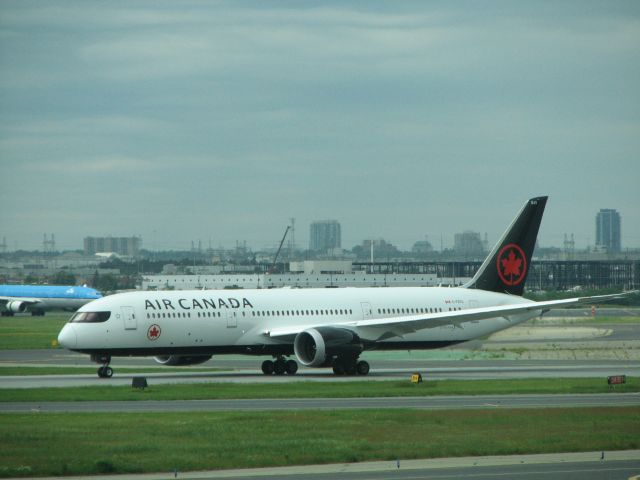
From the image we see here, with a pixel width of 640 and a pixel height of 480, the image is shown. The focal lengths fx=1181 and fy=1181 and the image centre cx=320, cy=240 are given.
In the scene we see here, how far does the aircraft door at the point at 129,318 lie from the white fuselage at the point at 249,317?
52 millimetres

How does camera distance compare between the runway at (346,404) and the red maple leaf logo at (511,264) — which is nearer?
the runway at (346,404)

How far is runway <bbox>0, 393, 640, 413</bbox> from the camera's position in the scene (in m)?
44.2

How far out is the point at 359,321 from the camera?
67.4 m

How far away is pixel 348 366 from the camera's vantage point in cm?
6469

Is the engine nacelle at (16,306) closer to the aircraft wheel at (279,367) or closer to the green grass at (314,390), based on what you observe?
the aircraft wheel at (279,367)

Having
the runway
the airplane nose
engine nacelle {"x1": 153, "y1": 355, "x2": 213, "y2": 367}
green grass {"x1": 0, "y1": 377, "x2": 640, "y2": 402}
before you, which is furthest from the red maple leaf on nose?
the airplane nose

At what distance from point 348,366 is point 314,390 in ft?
38.7

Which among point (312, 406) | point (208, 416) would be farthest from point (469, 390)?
point (208, 416)

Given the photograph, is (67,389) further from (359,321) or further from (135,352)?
(359,321)

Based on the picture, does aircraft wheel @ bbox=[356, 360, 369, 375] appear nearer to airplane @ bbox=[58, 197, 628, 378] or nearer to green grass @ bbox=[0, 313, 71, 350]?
airplane @ bbox=[58, 197, 628, 378]

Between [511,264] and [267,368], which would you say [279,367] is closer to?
[267,368]

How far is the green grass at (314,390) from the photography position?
49562 mm

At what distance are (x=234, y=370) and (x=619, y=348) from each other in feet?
95.2

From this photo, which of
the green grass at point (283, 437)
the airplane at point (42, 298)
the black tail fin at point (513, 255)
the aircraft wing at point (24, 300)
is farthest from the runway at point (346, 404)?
the aircraft wing at point (24, 300)
